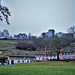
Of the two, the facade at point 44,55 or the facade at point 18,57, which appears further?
the facade at point 44,55

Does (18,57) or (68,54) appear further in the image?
(68,54)

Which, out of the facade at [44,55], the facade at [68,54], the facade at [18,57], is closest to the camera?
the facade at [18,57]

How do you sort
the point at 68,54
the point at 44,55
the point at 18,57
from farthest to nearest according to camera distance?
1. the point at 44,55
2. the point at 68,54
3. the point at 18,57

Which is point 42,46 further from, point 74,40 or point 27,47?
point 74,40

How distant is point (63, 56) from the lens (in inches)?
3140

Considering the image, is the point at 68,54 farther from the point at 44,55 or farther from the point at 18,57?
the point at 18,57

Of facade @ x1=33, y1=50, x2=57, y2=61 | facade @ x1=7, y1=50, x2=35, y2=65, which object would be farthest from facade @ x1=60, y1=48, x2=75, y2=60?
facade @ x1=7, y1=50, x2=35, y2=65

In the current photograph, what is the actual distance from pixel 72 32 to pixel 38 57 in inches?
1144

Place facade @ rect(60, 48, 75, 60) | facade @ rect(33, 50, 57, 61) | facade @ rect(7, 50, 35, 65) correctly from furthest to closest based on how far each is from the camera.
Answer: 1. facade @ rect(33, 50, 57, 61)
2. facade @ rect(60, 48, 75, 60)
3. facade @ rect(7, 50, 35, 65)

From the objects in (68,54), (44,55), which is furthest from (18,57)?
(68,54)

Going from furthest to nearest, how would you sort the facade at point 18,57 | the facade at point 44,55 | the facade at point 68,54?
the facade at point 44,55 < the facade at point 68,54 < the facade at point 18,57

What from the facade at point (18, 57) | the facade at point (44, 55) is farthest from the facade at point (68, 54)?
the facade at point (18, 57)

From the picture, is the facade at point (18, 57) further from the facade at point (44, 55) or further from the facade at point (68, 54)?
the facade at point (68, 54)

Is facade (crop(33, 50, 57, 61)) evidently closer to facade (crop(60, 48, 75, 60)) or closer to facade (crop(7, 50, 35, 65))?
facade (crop(60, 48, 75, 60))
